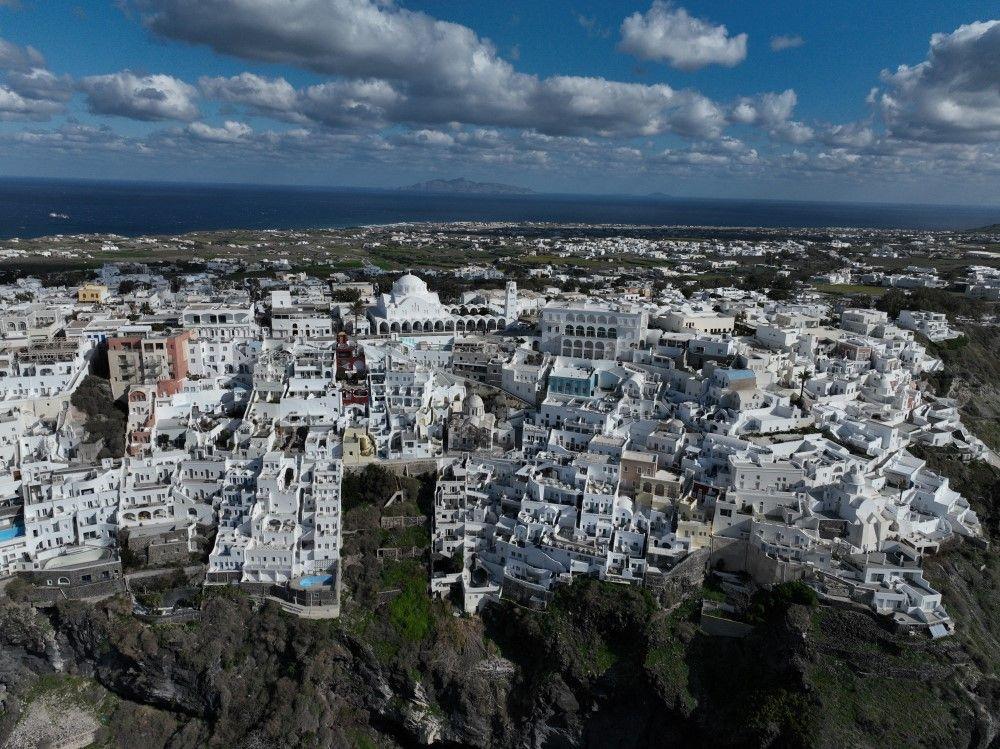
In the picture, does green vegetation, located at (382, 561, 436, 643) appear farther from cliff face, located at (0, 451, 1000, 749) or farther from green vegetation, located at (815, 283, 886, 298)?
green vegetation, located at (815, 283, 886, 298)

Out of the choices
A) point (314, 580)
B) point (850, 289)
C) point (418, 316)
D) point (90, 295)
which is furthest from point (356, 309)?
point (850, 289)

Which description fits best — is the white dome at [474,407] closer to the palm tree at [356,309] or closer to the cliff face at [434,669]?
the cliff face at [434,669]

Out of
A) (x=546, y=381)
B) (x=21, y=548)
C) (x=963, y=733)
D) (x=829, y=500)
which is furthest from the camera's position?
(x=546, y=381)

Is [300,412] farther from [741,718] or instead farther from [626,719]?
[741,718]

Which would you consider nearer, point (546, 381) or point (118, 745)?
point (118, 745)

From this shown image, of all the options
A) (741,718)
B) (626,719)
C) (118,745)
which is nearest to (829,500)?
(741,718)

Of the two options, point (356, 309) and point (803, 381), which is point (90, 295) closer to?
point (356, 309)

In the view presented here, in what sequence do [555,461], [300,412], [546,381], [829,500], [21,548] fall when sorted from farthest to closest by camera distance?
1. [546,381]
2. [300,412]
3. [555,461]
4. [829,500]
5. [21,548]
